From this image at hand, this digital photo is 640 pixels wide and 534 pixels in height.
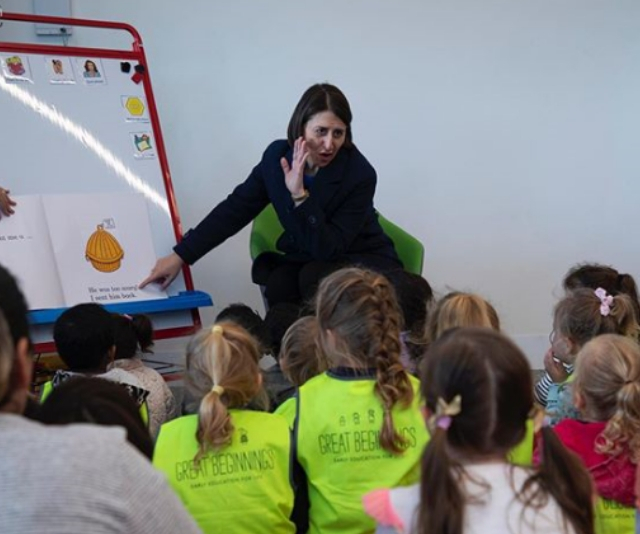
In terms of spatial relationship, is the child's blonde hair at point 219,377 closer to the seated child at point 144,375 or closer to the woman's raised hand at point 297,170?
the seated child at point 144,375

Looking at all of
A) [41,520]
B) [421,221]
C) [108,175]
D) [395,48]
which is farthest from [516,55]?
[41,520]

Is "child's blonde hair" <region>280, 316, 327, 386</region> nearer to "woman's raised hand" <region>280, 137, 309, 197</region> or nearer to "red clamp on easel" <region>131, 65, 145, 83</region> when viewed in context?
"woman's raised hand" <region>280, 137, 309, 197</region>

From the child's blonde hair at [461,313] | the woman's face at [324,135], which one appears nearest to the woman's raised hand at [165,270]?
the woman's face at [324,135]

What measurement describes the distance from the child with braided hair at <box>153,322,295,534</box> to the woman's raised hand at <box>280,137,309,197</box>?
119 cm

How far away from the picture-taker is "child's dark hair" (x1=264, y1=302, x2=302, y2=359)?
274 cm

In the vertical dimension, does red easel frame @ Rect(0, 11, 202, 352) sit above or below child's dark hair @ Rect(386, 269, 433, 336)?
above

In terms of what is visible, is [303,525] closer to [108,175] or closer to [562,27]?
[108,175]

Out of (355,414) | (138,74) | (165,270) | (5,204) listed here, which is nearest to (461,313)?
(355,414)

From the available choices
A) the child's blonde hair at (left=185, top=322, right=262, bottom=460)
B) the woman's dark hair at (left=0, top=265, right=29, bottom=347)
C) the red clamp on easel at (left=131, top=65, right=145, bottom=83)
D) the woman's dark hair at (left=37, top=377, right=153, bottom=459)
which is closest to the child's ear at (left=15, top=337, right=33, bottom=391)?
the woman's dark hair at (left=0, top=265, right=29, bottom=347)

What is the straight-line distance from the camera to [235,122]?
412 centimetres

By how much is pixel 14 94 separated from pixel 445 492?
2.62 meters

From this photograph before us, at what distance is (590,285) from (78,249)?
1.84 meters

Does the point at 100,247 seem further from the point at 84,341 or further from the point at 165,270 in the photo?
the point at 84,341

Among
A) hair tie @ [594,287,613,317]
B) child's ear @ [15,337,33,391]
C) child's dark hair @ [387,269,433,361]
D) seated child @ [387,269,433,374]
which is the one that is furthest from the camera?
child's dark hair @ [387,269,433,361]
